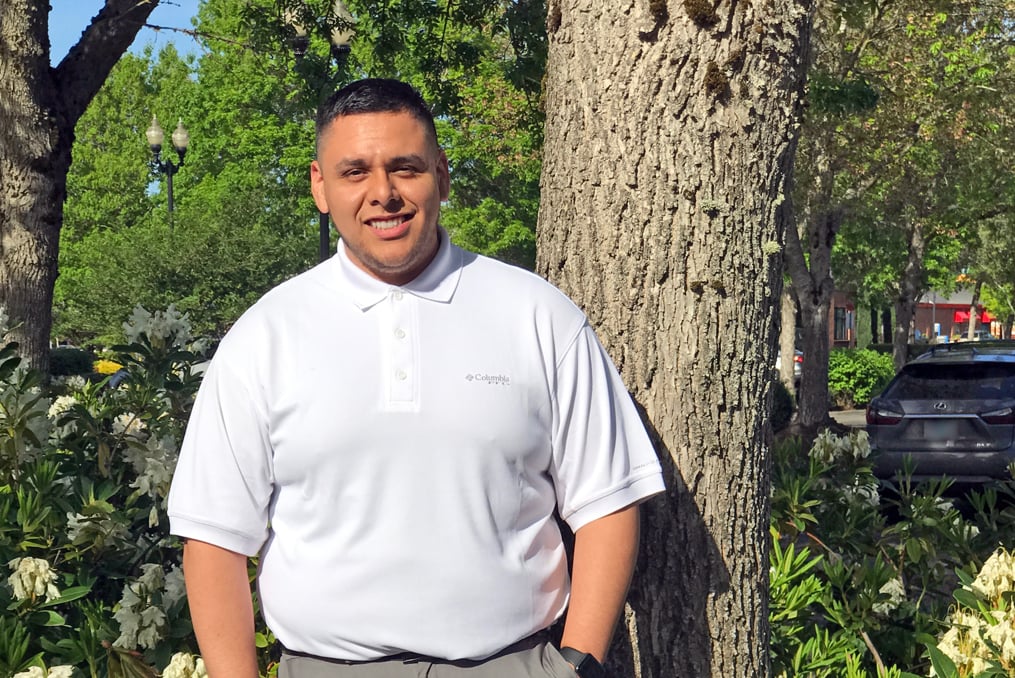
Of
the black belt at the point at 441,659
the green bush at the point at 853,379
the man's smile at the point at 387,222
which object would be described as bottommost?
the green bush at the point at 853,379

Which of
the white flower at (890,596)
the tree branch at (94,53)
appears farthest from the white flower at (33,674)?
the tree branch at (94,53)

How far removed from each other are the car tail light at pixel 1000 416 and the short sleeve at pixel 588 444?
9.42 meters

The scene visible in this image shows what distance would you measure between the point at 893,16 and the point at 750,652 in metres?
15.5

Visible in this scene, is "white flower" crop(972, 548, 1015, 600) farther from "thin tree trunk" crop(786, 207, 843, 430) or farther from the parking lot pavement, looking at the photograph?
the parking lot pavement

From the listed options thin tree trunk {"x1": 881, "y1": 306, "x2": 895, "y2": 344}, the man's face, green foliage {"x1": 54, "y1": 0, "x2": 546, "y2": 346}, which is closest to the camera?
the man's face

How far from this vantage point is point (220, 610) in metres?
2.35

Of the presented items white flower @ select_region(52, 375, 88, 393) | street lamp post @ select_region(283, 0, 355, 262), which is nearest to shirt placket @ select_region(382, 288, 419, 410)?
white flower @ select_region(52, 375, 88, 393)

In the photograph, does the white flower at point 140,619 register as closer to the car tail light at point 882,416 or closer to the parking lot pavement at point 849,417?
the car tail light at point 882,416

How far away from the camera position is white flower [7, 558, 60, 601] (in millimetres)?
3795

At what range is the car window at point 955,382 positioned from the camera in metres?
11.1

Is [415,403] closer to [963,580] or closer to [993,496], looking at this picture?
[963,580]

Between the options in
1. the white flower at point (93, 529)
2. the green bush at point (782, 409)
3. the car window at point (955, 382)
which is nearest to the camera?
the white flower at point (93, 529)

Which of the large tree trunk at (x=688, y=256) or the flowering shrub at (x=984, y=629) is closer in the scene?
the large tree trunk at (x=688, y=256)

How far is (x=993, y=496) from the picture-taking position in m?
5.64
